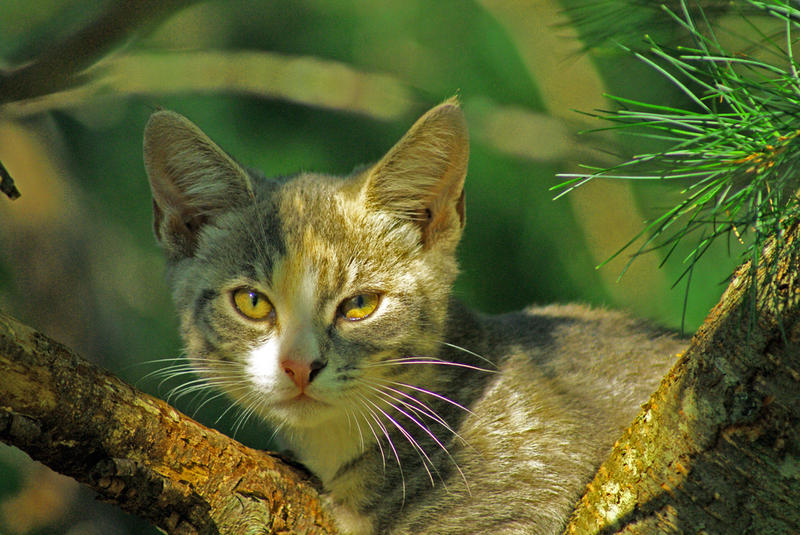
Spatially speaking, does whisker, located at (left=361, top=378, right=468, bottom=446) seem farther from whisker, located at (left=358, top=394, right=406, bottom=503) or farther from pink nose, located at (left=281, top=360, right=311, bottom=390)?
pink nose, located at (left=281, top=360, right=311, bottom=390)

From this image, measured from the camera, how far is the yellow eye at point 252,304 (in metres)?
2.66

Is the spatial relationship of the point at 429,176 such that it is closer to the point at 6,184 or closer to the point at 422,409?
the point at 422,409

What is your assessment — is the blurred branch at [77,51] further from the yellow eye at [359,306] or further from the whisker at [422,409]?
the whisker at [422,409]

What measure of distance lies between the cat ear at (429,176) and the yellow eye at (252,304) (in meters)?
0.57

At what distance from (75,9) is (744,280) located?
14.4ft

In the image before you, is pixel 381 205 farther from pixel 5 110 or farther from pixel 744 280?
pixel 5 110

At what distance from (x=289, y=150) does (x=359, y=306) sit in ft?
9.12

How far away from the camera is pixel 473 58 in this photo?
220 inches

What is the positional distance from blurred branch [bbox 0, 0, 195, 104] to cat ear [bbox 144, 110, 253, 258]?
2.45ft

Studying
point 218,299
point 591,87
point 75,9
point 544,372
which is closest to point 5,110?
point 75,9

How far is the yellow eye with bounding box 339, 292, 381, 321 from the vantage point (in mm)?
2662

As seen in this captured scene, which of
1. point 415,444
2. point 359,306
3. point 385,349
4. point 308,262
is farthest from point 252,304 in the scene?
point 415,444

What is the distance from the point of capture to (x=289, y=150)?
5.22 m

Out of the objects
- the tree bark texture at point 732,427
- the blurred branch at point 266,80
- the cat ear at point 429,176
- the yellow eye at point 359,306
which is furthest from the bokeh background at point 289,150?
the tree bark texture at point 732,427
